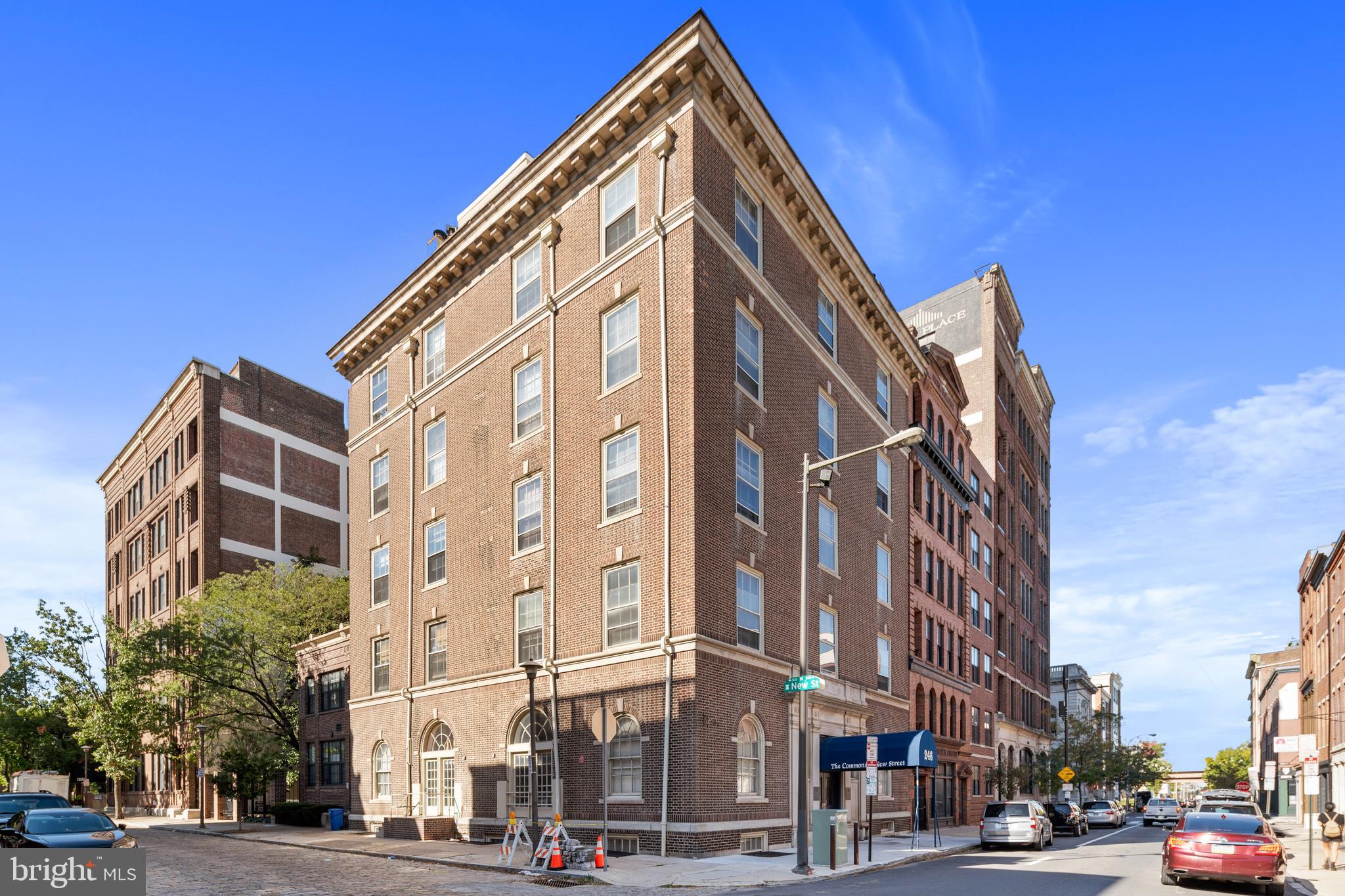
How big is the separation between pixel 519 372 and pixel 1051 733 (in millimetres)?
64730

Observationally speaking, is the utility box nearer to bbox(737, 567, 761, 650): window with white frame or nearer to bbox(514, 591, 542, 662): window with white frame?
bbox(737, 567, 761, 650): window with white frame

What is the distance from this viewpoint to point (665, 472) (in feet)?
86.1

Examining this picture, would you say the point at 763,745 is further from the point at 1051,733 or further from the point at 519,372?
the point at 1051,733

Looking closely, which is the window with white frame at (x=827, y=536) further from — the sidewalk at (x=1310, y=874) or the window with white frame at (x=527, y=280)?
the sidewalk at (x=1310, y=874)

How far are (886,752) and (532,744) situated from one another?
425 inches

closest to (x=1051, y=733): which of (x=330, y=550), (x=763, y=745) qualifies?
(x=330, y=550)

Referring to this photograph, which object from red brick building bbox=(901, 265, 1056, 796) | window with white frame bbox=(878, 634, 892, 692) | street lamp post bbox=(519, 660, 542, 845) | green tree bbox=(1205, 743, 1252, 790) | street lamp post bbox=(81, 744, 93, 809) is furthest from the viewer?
green tree bbox=(1205, 743, 1252, 790)

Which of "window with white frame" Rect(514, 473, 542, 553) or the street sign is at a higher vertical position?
"window with white frame" Rect(514, 473, 542, 553)

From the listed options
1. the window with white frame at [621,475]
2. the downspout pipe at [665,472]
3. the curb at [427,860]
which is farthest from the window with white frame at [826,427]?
the curb at [427,860]

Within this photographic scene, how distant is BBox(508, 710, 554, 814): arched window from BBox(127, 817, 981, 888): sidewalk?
1.61 metres

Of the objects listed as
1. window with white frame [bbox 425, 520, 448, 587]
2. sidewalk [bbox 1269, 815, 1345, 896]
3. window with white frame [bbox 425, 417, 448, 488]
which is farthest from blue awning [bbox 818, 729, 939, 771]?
window with white frame [bbox 425, 417, 448, 488]

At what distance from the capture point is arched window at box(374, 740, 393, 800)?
36906 mm

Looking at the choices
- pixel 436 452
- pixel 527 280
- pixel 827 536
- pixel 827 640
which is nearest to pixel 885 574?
pixel 827 536

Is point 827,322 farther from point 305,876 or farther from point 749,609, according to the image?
point 305,876
